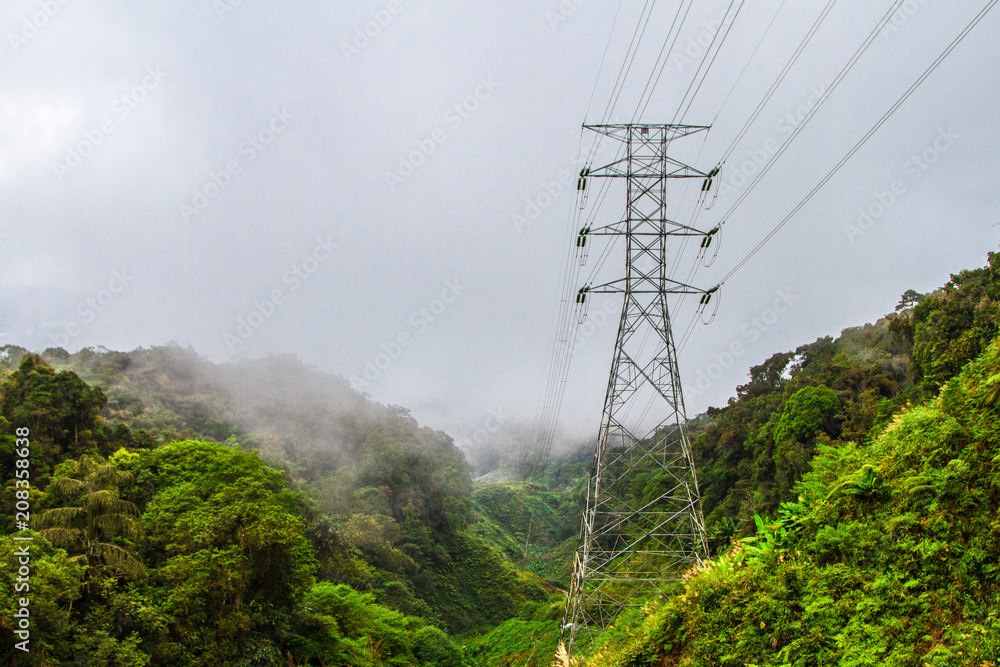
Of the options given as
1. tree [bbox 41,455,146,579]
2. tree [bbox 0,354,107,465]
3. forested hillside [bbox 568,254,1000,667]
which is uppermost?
tree [bbox 0,354,107,465]

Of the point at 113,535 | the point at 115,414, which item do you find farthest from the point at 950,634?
the point at 115,414

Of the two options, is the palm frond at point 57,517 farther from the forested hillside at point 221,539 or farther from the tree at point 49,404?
the tree at point 49,404

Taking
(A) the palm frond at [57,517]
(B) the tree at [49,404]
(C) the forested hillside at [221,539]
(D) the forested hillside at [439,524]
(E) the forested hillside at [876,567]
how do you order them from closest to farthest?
(E) the forested hillside at [876,567], (D) the forested hillside at [439,524], (A) the palm frond at [57,517], (C) the forested hillside at [221,539], (B) the tree at [49,404]

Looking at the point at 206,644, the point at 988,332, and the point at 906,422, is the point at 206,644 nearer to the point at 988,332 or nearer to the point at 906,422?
the point at 906,422

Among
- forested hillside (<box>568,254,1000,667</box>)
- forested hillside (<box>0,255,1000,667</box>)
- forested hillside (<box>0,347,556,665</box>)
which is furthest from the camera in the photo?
forested hillside (<box>0,347,556,665</box>)

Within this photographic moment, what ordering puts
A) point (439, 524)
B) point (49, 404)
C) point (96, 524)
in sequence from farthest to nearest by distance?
point (439, 524)
point (49, 404)
point (96, 524)

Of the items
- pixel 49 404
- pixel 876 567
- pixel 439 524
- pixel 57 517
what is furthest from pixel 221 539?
pixel 439 524

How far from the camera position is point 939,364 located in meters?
22.2

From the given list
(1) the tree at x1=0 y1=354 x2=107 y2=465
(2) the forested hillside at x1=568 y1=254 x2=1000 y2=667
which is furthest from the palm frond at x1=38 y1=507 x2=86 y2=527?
(2) the forested hillside at x1=568 y1=254 x2=1000 y2=667

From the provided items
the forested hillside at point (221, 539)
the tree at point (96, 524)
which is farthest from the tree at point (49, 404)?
the tree at point (96, 524)

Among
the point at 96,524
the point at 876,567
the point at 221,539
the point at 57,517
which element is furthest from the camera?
the point at 221,539

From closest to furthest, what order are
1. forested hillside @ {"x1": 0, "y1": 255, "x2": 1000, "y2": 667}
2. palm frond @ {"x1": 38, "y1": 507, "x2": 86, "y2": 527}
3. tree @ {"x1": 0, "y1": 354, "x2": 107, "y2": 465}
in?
1. forested hillside @ {"x1": 0, "y1": 255, "x2": 1000, "y2": 667}
2. palm frond @ {"x1": 38, "y1": 507, "x2": 86, "y2": 527}
3. tree @ {"x1": 0, "y1": 354, "x2": 107, "y2": 465}

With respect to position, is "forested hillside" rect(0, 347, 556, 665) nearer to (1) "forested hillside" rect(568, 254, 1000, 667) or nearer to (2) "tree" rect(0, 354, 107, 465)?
(2) "tree" rect(0, 354, 107, 465)

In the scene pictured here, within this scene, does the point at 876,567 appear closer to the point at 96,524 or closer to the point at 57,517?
the point at 96,524
